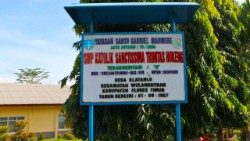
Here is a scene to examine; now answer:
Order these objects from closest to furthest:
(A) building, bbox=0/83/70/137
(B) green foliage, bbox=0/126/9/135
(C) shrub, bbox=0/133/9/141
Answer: (C) shrub, bbox=0/133/9/141 < (B) green foliage, bbox=0/126/9/135 < (A) building, bbox=0/83/70/137

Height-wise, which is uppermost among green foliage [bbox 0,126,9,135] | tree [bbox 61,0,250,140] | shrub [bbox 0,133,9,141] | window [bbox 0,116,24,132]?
tree [bbox 61,0,250,140]

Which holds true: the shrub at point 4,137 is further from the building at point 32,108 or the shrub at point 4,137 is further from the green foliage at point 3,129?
the building at point 32,108

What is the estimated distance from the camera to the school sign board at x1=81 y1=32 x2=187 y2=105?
26.9 feet

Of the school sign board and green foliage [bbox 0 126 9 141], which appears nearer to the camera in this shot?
the school sign board

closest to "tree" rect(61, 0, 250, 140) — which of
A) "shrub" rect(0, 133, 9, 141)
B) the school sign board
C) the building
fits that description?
the school sign board

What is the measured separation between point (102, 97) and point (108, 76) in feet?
1.56

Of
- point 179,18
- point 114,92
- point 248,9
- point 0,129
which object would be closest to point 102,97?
point 114,92

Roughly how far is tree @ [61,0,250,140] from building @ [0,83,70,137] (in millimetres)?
18094

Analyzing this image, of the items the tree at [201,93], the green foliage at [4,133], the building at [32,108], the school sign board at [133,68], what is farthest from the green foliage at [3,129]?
the school sign board at [133,68]

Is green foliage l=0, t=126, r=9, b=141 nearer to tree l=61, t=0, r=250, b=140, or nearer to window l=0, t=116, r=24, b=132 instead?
window l=0, t=116, r=24, b=132

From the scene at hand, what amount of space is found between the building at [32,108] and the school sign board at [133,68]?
2003 centimetres

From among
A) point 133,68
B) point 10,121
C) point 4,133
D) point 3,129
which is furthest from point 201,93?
point 10,121

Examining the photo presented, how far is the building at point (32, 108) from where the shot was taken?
2789 centimetres

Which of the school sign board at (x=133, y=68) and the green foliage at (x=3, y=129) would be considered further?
the green foliage at (x=3, y=129)
